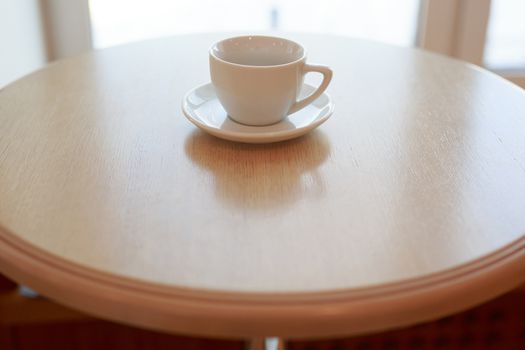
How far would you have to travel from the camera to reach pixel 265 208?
569 millimetres

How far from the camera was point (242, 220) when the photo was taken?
0.55 metres

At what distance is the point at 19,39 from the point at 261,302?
3.68 feet

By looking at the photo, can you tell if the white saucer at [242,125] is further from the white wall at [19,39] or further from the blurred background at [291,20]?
the blurred background at [291,20]

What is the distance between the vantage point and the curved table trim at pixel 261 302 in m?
0.45

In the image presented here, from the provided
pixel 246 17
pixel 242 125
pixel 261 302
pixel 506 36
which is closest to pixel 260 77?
pixel 242 125

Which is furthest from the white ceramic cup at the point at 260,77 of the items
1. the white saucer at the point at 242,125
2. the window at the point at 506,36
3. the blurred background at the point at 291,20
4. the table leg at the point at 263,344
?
the window at the point at 506,36

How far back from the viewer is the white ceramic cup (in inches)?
26.0

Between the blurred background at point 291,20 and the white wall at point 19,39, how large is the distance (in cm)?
2

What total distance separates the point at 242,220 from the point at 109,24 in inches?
48.1

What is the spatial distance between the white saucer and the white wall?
2.21 feet

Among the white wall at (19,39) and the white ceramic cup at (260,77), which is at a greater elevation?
the white ceramic cup at (260,77)

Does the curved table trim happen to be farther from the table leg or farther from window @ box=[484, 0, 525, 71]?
window @ box=[484, 0, 525, 71]

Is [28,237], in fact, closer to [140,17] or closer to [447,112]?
[447,112]

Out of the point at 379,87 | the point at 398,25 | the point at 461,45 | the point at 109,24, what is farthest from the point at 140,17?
the point at 379,87
